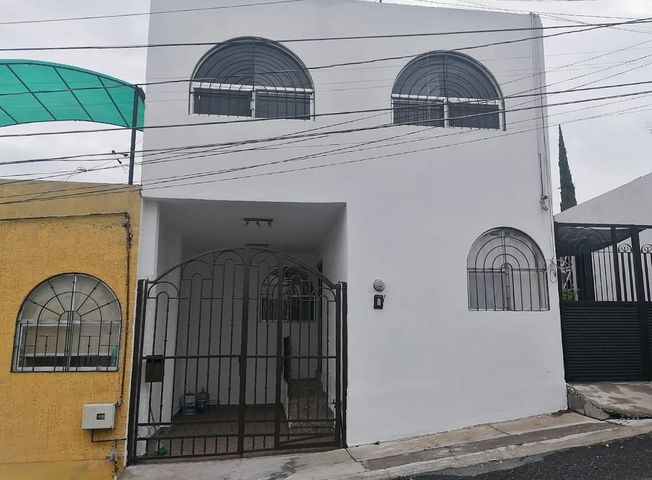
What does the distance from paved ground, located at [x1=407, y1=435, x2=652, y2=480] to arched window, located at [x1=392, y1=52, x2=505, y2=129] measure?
4444mm

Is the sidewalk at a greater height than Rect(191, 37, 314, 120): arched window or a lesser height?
lesser

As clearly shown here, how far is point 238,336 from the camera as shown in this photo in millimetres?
9750

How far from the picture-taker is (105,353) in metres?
5.91

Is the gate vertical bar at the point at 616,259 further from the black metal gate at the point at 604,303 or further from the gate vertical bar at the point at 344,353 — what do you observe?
the gate vertical bar at the point at 344,353

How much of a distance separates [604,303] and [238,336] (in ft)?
21.5

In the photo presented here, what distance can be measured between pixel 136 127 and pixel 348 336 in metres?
3.89

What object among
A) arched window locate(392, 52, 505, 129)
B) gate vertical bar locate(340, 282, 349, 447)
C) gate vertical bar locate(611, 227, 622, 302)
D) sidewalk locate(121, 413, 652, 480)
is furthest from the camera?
gate vertical bar locate(611, 227, 622, 302)

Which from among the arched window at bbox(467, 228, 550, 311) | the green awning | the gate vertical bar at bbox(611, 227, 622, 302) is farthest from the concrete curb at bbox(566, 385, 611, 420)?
the green awning

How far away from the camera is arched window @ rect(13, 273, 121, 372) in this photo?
579 cm

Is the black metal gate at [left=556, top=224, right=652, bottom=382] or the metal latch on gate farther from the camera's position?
the black metal gate at [left=556, top=224, right=652, bottom=382]

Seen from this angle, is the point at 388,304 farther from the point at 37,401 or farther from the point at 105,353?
the point at 37,401

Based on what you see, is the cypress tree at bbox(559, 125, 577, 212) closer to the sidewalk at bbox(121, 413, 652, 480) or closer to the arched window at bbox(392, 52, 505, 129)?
the arched window at bbox(392, 52, 505, 129)

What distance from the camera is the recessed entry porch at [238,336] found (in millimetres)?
5977

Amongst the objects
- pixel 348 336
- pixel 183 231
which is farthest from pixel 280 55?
pixel 348 336
